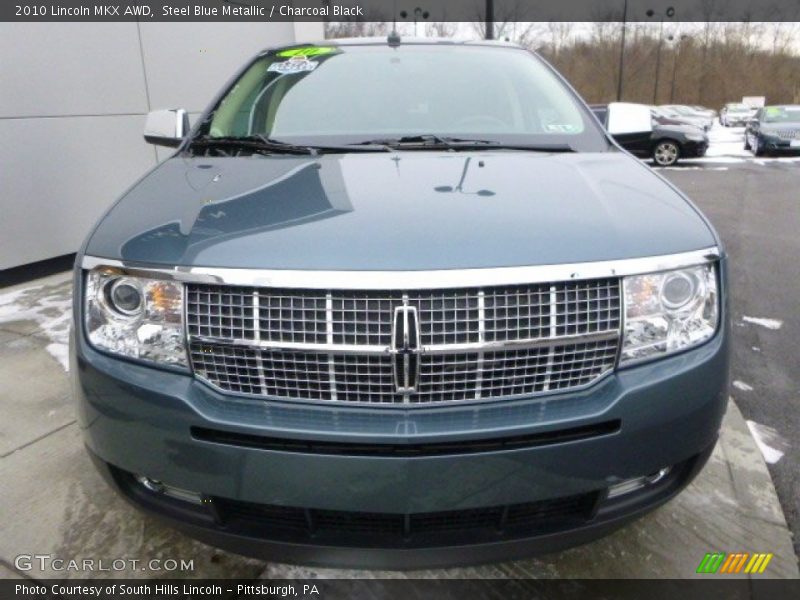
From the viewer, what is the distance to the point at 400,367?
1503mm

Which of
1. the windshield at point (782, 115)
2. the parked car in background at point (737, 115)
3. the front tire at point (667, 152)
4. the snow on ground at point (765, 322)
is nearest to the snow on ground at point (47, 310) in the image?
the snow on ground at point (765, 322)

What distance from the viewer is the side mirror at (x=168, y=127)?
3057mm

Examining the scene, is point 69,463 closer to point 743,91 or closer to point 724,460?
point 724,460

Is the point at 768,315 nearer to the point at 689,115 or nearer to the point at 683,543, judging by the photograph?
the point at 683,543

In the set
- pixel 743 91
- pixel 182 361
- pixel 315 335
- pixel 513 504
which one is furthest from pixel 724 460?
pixel 743 91

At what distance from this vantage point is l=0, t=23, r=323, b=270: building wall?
518 cm

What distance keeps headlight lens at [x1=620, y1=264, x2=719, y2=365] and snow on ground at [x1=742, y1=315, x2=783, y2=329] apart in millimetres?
2961

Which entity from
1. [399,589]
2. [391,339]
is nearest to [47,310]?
[399,589]

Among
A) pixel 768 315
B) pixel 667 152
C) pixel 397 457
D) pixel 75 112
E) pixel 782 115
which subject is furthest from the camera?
pixel 782 115

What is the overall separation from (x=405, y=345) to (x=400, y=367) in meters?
0.06

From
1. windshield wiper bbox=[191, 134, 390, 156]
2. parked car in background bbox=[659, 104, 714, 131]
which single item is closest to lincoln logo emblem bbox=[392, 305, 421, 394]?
windshield wiper bbox=[191, 134, 390, 156]

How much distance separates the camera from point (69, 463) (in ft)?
8.50

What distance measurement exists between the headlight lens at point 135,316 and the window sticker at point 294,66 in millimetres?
1709

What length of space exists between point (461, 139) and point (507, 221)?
3.05 feet
